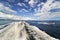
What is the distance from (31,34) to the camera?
6.03 ft

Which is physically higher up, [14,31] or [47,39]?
[14,31]

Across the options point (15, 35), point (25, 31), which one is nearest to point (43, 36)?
point (25, 31)

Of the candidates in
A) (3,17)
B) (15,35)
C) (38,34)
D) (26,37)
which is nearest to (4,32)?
(15,35)

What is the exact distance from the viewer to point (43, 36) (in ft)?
6.15

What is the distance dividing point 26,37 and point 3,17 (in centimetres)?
305

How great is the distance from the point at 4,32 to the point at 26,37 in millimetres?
367

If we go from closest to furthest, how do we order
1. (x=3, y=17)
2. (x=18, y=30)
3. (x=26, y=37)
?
(x=26, y=37) < (x=18, y=30) < (x=3, y=17)

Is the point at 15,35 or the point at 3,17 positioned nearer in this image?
the point at 15,35

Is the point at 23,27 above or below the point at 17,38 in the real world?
above

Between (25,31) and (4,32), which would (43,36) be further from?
(4,32)

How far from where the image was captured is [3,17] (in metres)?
4.64

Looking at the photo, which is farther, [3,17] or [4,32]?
[3,17]

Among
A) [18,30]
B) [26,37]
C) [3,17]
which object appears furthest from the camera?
[3,17]

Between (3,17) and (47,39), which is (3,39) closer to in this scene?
(47,39)
